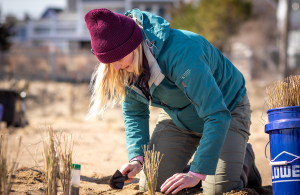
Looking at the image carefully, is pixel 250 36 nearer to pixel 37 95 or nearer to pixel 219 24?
pixel 219 24

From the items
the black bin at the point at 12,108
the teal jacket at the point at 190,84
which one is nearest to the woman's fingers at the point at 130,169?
the teal jacket at the point at 190,84

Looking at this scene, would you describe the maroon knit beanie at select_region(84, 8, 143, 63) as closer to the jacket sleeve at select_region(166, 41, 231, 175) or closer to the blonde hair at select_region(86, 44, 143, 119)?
the blonde hair at select_region(86, 44, 143, 119)

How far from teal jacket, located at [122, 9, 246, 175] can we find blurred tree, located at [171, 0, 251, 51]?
16474mm

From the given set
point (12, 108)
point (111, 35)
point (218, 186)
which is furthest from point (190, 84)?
point (12, 108)

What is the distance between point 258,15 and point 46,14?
27285mm

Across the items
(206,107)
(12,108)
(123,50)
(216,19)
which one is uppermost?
(216,19)

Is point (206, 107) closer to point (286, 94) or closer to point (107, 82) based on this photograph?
point (286, 94)

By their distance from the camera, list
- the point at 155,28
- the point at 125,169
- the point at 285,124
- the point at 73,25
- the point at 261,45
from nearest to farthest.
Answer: the point at 285,124
the point at 155,28
the point at 125,169
the point at 261,45
the point at 73,25

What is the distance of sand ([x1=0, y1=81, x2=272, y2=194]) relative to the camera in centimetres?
269

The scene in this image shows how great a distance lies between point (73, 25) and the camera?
Result: 95.3 ft

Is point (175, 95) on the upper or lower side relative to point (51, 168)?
upper

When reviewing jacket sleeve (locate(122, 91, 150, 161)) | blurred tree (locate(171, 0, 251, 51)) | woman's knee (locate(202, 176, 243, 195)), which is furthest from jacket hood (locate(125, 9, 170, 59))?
blurred tree (locate(171, 0, 251, 51))

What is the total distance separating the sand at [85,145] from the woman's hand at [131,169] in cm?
25

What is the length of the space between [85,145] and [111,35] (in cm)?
377
